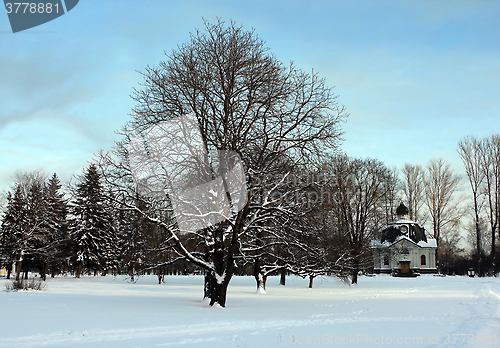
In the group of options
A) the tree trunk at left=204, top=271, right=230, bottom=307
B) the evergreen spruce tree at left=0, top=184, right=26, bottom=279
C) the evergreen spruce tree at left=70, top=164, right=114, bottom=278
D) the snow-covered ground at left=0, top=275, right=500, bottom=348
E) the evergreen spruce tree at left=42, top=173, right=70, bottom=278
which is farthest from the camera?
the evergreen spruce tree at left=70, top=164, right=114, bottom=278

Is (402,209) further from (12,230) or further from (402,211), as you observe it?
(12,230)

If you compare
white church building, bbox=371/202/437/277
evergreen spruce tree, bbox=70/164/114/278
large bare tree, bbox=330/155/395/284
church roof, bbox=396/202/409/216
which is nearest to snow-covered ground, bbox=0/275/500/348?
large bare tree, bbox=330/155/395/284

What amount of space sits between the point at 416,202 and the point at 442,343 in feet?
192

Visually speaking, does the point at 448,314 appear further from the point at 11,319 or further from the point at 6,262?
the point at 6,262

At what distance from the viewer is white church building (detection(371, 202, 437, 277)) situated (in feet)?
201

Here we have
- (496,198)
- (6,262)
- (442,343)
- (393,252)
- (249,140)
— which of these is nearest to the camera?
(442,343)

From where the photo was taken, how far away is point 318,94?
1599cm

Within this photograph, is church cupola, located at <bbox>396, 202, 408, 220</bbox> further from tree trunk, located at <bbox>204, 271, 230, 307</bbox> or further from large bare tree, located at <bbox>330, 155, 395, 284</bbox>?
tree trunk, located at <bbox>204, 271, 230, 307</bbox>

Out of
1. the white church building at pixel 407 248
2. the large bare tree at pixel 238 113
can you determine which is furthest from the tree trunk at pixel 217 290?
the white church building at pixel 407 248

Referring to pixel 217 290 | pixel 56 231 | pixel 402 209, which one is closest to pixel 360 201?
pixel 402 209

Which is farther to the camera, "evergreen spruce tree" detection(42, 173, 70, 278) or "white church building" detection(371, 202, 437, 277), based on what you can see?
"white church building" detection(371, 202, 437, 277)

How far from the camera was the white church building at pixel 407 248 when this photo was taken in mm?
61406

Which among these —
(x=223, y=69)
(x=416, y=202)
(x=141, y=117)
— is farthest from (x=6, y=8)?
(x=416, y=202)

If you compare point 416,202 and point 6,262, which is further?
point 416,202
